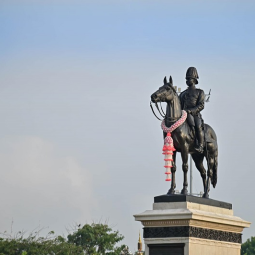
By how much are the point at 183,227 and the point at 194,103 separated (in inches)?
128

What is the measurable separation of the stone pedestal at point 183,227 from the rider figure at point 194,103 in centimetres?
149

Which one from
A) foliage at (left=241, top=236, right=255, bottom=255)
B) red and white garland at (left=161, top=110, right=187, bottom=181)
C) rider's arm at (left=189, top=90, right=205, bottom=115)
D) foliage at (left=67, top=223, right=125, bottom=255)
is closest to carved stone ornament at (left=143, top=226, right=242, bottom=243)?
red and white garland at (left=161, top=110, right=187, bottom=181)

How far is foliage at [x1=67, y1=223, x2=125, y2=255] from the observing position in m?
45.3

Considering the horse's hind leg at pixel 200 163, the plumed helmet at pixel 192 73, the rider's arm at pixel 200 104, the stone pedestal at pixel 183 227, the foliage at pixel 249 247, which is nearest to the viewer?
the stone pedestal at pixel 183 227

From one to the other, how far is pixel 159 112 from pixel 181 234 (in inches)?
116

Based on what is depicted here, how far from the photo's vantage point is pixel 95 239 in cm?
4584

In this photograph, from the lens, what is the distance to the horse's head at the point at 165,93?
20047 mm

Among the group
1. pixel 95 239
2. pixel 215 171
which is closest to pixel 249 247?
pixel 95 239

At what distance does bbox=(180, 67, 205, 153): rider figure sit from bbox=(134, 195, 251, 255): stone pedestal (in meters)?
1.49

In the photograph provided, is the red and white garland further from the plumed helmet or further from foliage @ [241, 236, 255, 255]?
foliage @ [241, 236, 255, 255]

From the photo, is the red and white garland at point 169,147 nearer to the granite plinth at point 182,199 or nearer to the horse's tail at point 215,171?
the granite plinth at point 182,199

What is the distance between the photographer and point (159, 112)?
67.1 ft

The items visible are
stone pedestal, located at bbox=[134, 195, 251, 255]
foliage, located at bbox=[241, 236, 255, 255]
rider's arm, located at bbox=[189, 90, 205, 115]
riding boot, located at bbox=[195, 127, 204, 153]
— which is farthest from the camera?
foliage, located at bbox=[241, 236, 255, 255]

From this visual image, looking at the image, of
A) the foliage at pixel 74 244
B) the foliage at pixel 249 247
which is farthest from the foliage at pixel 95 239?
the foliage at pixel 249 247
